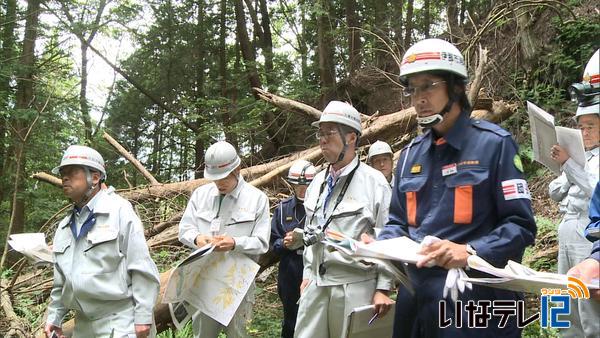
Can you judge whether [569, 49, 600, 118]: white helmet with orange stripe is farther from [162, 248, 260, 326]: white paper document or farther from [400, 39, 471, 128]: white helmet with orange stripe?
[162, 248, 260, 326]: white paper document

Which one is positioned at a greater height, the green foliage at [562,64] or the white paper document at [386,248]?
the green foliage at [562,64]

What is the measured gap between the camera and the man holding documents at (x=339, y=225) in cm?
347

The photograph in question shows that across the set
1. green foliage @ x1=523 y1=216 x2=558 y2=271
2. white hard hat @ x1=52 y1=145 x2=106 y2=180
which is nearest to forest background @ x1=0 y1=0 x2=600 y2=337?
green foliage @ x1=523 y1=216 x2=558 y2=271

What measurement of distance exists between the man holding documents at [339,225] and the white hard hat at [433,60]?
Result: 131cm

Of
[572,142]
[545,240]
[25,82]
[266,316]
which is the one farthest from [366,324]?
[25,82]

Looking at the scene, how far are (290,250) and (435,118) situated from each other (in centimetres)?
324

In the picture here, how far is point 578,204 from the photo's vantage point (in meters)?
4.02

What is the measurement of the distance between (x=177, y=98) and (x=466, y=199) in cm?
1541

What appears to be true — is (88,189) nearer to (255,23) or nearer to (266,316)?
(266,316)

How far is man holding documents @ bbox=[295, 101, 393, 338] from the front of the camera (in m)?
3.47

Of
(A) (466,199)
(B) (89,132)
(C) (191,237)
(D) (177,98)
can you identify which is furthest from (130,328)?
(D) (177,98)

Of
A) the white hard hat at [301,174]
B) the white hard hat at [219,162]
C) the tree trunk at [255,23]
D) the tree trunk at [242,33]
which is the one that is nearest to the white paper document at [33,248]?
the white hard hat at [219,162]

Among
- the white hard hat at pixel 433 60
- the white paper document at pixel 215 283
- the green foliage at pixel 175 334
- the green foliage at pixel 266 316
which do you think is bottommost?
the green foliage at pixel 266 316

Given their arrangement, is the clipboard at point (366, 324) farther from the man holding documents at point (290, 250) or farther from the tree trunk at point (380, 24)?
the tree trunk at point (380, 24)
